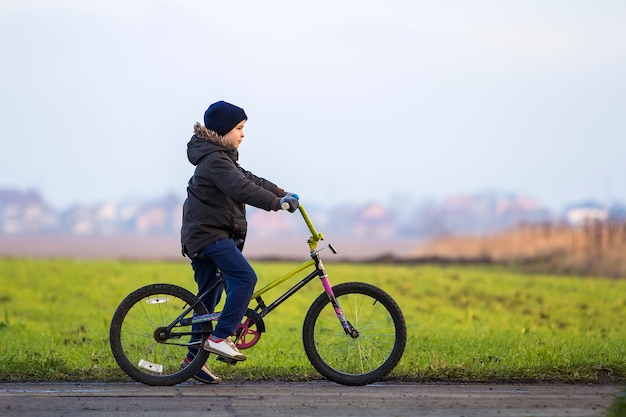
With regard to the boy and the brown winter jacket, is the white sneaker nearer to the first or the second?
the boy

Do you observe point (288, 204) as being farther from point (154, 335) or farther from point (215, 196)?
point (154, 335)

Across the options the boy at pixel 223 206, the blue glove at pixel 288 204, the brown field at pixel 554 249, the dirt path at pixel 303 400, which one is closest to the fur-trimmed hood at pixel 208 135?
the boy at pixel 223 206

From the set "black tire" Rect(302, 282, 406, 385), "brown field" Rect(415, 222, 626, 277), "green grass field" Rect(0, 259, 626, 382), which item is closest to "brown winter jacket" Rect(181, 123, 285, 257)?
"black tire" Rect(302, 282, 406, 385)

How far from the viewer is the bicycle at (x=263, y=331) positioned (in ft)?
25.8

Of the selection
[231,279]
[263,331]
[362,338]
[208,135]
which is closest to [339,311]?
[362,338]

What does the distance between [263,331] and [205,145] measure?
1.60 m

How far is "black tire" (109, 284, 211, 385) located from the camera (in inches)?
312

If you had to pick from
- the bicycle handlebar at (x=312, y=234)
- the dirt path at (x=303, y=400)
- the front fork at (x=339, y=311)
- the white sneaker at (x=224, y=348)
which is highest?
the bicycle handlebar at (x=312, y=234)

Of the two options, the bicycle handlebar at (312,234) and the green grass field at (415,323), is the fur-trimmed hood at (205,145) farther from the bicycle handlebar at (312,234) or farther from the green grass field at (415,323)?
the green grass field at (415,323)

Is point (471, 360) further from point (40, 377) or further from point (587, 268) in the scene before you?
point (587, 268)

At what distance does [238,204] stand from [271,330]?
644 cm

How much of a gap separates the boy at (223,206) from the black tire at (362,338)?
2.07 feet

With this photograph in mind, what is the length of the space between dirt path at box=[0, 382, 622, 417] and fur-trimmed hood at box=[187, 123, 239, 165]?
1.87 meters

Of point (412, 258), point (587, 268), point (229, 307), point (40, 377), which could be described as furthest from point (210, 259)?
point (412, 258)
